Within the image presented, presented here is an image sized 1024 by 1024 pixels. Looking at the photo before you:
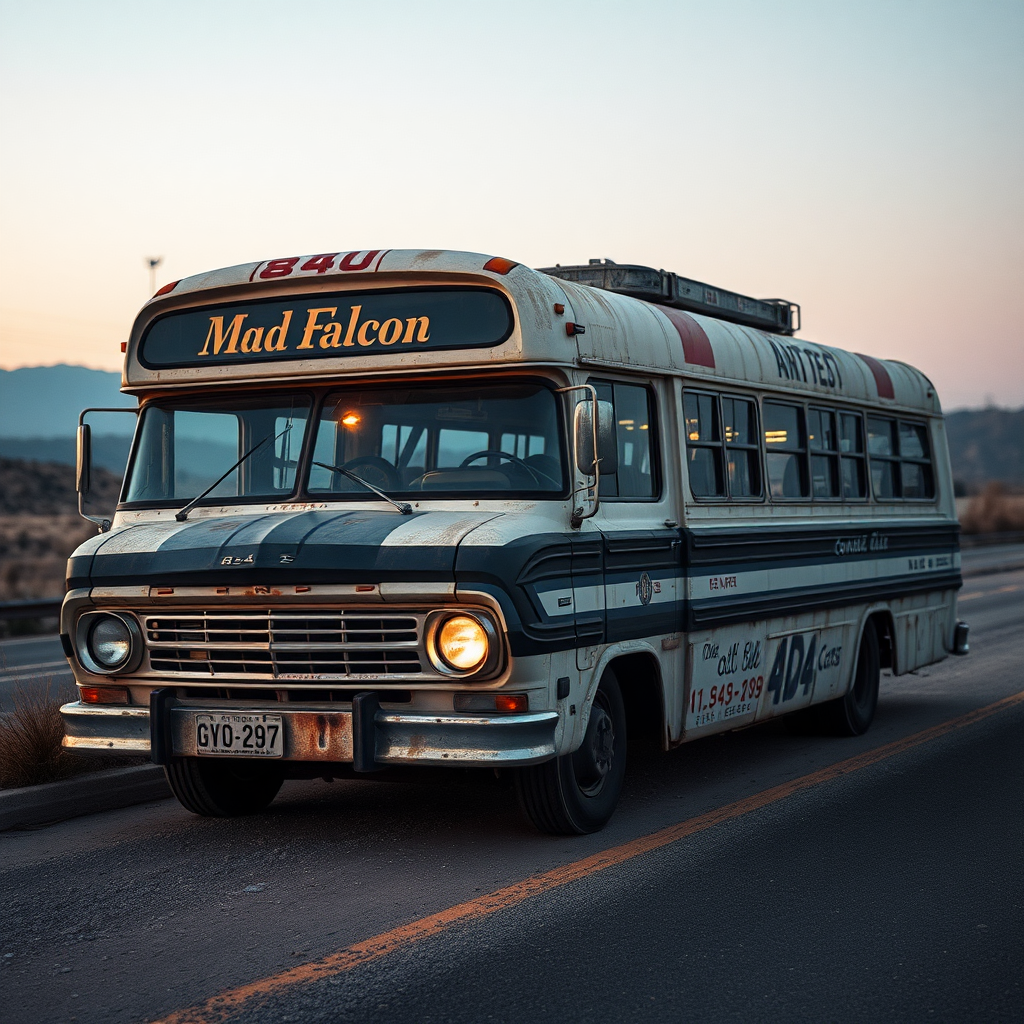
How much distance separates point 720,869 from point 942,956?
1.38 meters

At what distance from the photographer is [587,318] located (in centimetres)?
712

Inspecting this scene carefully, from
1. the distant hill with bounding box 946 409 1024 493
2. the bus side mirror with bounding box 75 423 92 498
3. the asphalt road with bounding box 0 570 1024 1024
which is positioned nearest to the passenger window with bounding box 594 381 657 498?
the asphalt road with bounding box 0 570 1024 1024

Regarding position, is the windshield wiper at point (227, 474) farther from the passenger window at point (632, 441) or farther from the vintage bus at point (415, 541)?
the passenger window at point (632, 441)

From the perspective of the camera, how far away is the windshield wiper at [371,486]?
6.56m

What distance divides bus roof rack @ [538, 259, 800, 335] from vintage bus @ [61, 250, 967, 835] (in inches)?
17.8

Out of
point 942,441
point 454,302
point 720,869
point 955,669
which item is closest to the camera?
point 720,869

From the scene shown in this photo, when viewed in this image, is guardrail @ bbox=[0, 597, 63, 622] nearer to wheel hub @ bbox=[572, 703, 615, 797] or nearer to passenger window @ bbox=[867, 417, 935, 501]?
passenger window @ bbox=[867, 417, 935, 501]

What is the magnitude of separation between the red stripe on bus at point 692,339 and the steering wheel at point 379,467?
214cm

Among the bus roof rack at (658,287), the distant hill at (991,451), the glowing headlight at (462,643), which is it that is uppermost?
the distant hill at (991,451)

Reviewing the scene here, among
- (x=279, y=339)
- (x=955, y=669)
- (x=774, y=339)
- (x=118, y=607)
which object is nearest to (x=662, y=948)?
(x=118, y=607)

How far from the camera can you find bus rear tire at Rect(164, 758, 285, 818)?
7.20 meters

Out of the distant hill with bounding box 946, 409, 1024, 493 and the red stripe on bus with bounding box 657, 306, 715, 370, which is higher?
the distant hill with bounding box 946, 409, 1024, 493

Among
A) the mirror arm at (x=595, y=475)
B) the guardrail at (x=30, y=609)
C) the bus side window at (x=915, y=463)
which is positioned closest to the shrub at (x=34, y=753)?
the mirror arm at (x=595, y=475)

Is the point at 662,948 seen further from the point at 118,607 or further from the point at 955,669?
the point at 955,669
